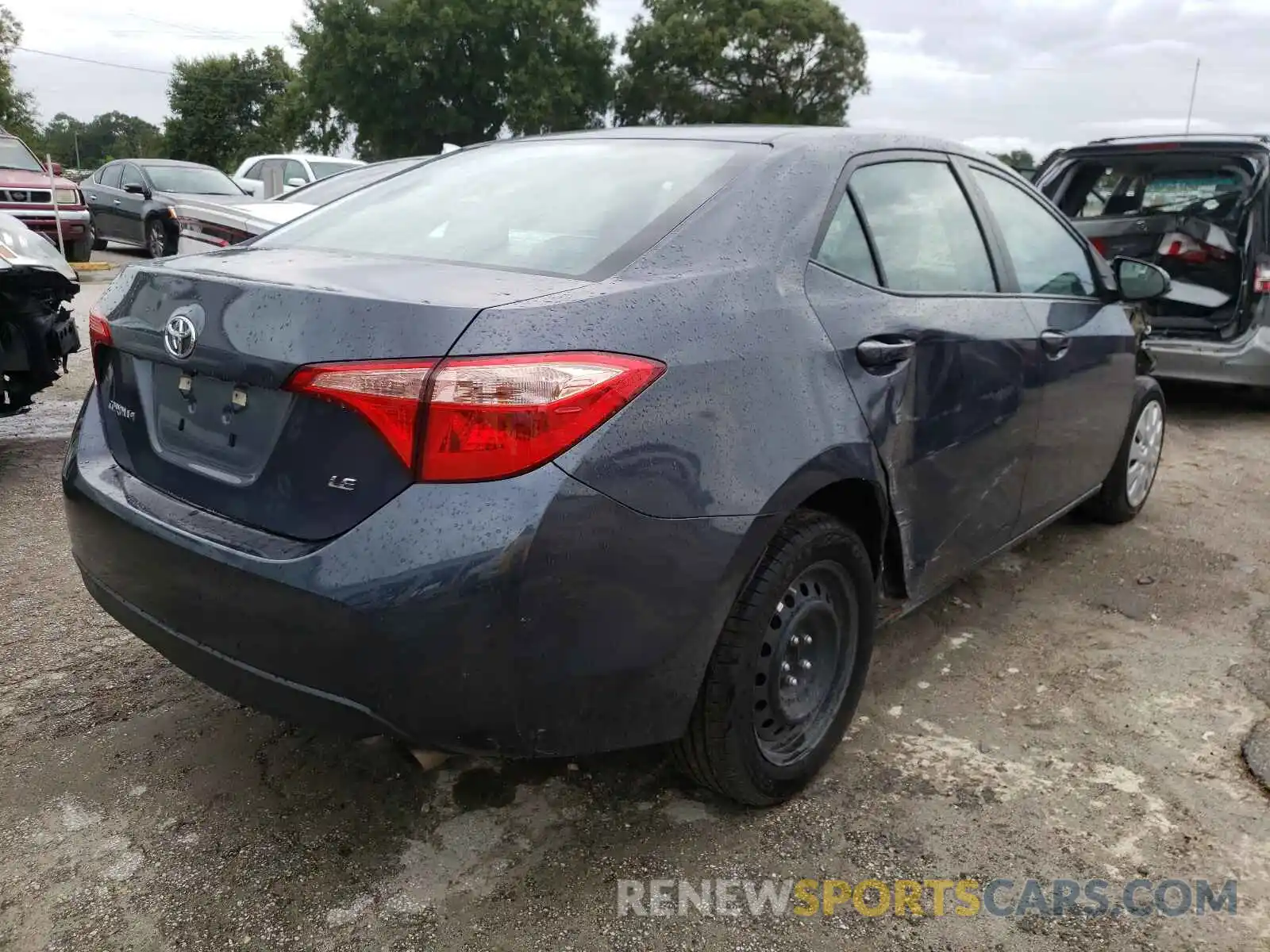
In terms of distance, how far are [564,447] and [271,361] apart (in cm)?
57

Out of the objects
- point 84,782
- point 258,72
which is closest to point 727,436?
point 84,782

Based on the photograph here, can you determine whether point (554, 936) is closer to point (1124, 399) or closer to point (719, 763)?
point (719, 763)

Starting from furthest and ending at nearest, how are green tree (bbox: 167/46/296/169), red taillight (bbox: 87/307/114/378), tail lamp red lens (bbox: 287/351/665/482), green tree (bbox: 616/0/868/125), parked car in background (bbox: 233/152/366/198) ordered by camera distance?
green tree (bbox: 167/46/296/169) < green tree (bbox: 616/0/868/125) < parked car in background (bbox: 233/152/366/198) < red taillight (bbox: 87/307/114/378) < tail lamp red lens (bbox: 287/351/665/482)

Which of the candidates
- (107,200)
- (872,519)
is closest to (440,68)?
(107,200)

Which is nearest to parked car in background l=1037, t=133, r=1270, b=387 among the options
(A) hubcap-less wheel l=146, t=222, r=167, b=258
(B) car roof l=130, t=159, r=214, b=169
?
(A) hubcap-less wheel l=146, t=222, r=167, b=258

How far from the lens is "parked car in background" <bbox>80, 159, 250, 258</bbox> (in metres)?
13.1

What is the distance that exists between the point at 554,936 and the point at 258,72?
63685 millimetres

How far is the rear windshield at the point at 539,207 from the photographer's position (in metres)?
2.19

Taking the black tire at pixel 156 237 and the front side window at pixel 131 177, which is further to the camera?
the front side window at pixel 131 177

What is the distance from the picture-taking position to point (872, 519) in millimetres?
2521

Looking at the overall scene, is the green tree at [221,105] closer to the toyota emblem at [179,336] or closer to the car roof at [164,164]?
the car roof at [164,164]

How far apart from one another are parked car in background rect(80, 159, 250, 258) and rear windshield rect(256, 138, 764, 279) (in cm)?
1057

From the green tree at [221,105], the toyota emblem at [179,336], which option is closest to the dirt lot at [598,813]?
the toyota emblem at [179,336]

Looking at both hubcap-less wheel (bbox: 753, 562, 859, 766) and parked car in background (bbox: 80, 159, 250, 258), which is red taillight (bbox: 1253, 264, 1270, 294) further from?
parked car in background (bbox: 80, 159, 250, 258)
